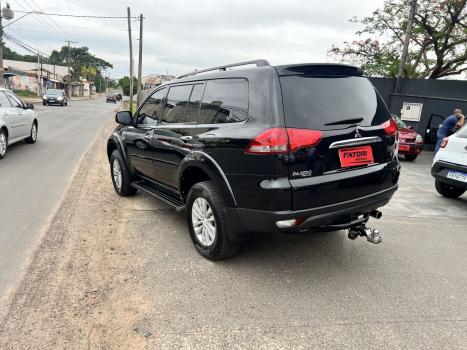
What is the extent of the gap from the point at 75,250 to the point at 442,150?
5899 mm

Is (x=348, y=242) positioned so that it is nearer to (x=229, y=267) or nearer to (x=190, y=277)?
(x=229, y=267)

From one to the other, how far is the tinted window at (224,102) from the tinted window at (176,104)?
1.38 feet

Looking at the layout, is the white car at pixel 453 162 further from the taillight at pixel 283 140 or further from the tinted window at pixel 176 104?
the tinted window at pixel 176 104

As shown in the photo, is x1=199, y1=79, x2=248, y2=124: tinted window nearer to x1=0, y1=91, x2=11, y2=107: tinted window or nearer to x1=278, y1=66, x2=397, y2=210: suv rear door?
x1=278, y1=66, x2=397, y2=210: suv rear door

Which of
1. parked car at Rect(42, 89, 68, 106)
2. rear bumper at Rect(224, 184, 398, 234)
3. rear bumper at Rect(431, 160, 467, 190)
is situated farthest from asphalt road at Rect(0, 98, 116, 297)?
parked car at Rect(42, 89, 68, 106)

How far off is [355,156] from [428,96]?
46.2ft

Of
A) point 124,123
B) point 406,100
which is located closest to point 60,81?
point 406,100

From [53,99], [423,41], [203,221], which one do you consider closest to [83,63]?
[53,99]

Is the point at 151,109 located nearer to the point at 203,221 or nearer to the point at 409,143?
the point at 203,221

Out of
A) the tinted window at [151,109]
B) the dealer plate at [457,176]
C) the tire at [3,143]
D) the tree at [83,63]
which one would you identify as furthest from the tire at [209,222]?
the tree at [83,63]

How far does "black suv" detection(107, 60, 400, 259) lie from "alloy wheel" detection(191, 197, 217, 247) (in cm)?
1

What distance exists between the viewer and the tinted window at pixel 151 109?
509cm

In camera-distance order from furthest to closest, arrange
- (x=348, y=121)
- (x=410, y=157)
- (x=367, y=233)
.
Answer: (x=410, y=157) → (x=367, y=233) → (x=348, y=121)

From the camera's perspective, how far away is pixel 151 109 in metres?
5.29
